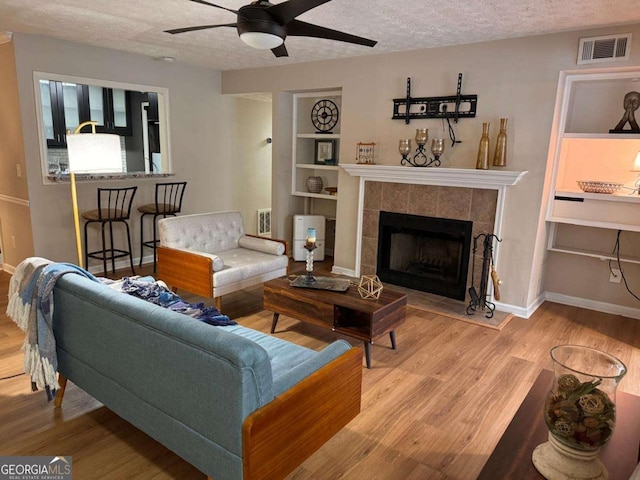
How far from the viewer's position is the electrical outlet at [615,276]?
405cm

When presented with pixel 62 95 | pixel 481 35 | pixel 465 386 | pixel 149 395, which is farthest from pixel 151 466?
pixel 62 95

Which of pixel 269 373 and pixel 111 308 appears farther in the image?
pixel 111 308

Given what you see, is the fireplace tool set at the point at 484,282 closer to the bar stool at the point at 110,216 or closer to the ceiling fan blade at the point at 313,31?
the ceiling fan blade at the point at 313,31

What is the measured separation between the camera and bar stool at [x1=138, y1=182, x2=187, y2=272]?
5.10m

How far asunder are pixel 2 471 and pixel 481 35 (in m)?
4.30

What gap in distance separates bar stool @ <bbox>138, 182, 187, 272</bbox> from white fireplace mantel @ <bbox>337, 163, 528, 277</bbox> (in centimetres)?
209

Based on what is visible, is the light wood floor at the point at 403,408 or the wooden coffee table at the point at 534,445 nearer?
the wooden coffee table at the point at 534,445

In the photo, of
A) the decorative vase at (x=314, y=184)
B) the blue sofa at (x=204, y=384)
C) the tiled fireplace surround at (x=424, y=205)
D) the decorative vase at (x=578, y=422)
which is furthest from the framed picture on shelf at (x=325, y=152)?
the decorative vase at (x=578, y=422)

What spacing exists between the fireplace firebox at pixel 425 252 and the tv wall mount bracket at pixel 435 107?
1.00 metres

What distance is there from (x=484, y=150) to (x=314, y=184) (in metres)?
2.47

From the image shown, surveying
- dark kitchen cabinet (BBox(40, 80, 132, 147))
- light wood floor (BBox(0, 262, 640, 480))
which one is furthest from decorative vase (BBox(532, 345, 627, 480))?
dark kitchen cabinet (BBox(40, 80, 132, 147))

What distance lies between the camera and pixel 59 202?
463 centimetres

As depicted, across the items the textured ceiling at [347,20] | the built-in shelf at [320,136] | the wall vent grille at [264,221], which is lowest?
the wall vent grille at [264,221]

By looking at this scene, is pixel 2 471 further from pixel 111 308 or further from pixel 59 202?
pixel 59 202
